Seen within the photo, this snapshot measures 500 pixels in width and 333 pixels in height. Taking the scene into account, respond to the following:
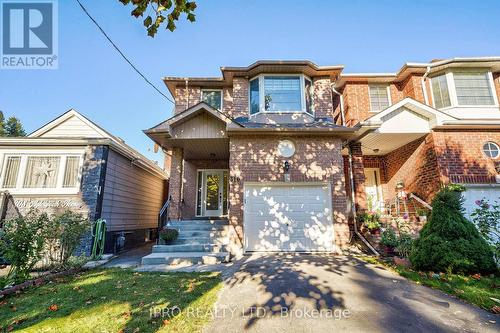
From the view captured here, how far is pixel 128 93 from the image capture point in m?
10.6

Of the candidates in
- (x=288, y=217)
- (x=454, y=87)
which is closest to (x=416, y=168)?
(x=454, y=87)

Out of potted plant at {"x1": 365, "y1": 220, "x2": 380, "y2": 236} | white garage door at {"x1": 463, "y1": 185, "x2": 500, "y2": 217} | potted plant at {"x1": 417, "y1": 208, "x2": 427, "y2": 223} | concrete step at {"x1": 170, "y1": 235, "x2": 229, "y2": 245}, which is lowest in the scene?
concrete step at {"x1": 170, "y1": 235, "x2": 229, "y2": 245}

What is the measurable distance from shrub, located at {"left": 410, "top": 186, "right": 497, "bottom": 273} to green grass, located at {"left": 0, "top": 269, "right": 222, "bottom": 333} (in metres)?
4.91

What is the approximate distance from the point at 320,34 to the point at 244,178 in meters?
7.27

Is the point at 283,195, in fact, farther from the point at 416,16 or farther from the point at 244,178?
the point at 416,16

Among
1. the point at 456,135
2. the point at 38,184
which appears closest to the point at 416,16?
the point at 456,135

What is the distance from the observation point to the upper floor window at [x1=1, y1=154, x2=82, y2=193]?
8039 millimetres

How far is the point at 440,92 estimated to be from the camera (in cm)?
1073

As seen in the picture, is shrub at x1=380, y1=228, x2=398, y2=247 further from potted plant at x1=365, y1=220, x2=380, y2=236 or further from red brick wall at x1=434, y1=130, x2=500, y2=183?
red brick wall at x1=434, y1=130, x2=500, y2=183

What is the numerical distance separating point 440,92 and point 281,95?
25.2 feet

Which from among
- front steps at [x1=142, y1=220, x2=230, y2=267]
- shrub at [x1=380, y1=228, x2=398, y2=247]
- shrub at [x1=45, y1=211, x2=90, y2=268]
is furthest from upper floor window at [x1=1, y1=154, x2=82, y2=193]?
shrub at [x1=380, y1=228, x2=398, y2=247]

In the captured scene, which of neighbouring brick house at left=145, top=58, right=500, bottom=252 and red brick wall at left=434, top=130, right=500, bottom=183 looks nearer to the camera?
neighbouring brick house at left=145, top=58, right=500, bottom=252

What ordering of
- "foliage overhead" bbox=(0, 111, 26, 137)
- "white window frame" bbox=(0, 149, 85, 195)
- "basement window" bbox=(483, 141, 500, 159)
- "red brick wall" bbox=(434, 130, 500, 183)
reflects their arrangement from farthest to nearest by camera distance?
"foliage overhead" bbox=(0, 111, 26, 137) < "basement window" bbox=(483, 141, 500, 159) < "red brick wall" bbox=(434, 130, 500, 183) < "white window frame" bbox=(0, 149, 85, 195)

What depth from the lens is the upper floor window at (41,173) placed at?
804cm
